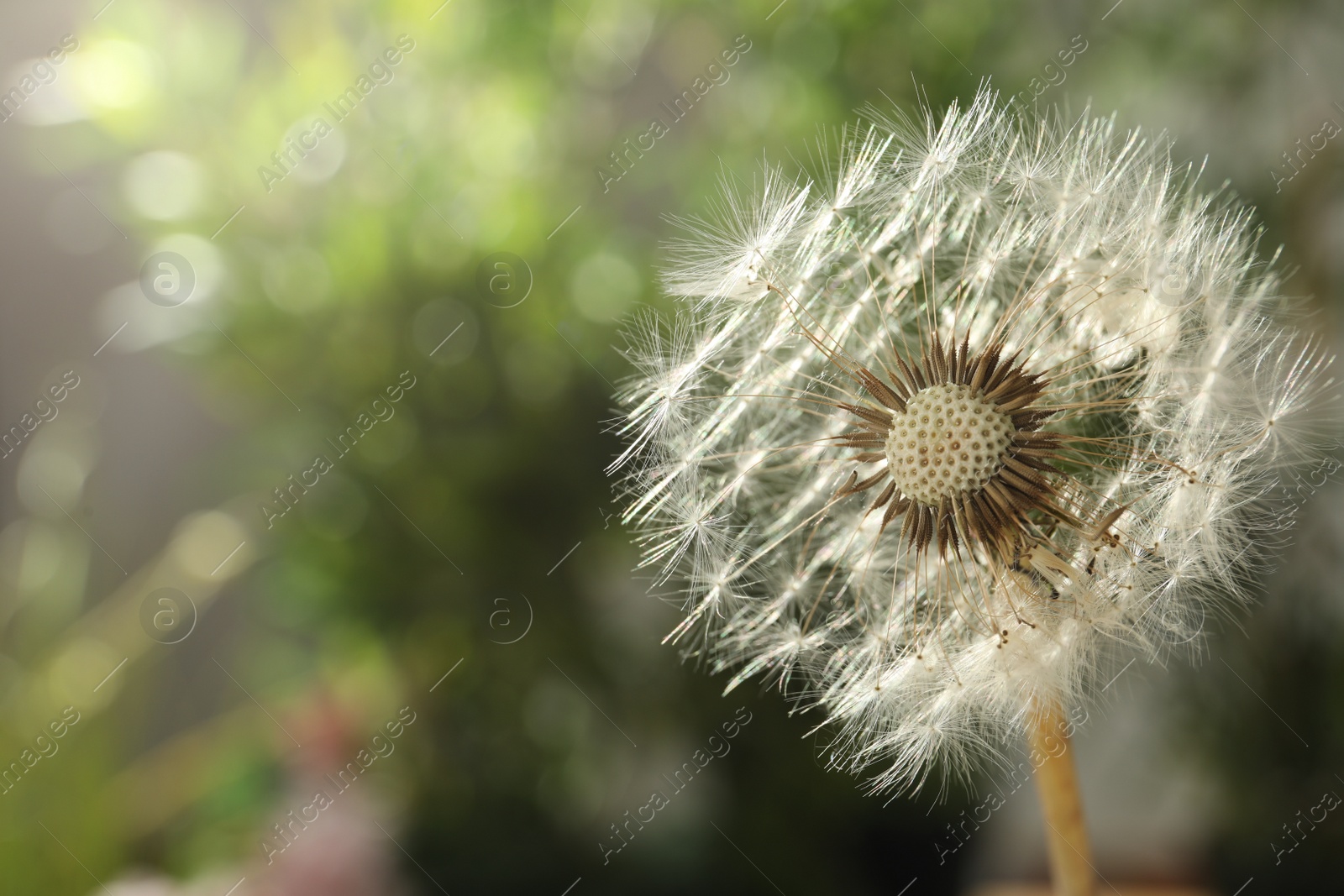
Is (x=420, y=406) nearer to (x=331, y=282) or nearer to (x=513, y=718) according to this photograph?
(x=331, y=282)

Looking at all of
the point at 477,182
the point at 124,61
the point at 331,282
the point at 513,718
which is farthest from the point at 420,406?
the point at 124,61

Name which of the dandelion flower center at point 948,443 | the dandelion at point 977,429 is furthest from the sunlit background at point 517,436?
the dandelion flower center at point 948,443

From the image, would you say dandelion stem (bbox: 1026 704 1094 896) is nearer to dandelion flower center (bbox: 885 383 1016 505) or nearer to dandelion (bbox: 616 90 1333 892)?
dandelion (bbox: 616 90 1333 892)

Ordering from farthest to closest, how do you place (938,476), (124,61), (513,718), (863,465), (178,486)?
(178,486), (513,718), (124,61), (863,465), (938,476)

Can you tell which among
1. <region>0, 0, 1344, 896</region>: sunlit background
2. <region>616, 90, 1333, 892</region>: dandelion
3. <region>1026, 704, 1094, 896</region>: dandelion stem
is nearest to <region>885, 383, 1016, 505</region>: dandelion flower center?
<region>616, 90, 1333, 892</region>: dandelion

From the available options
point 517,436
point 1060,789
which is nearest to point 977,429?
point 1060,789

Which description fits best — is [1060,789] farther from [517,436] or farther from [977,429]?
[517,436]
